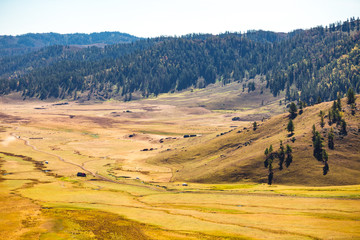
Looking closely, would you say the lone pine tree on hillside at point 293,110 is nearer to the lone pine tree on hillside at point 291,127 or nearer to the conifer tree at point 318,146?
the lone pine tree on hillside at point 291,127

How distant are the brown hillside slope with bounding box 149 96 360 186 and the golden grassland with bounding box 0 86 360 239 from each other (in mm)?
362

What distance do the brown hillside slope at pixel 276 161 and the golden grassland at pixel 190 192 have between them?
36cm

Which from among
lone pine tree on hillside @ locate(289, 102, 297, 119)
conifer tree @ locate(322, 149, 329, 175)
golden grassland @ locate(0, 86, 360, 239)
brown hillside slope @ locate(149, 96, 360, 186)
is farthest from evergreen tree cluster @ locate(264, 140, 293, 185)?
lone pine tree on hillside @ locate(289, 102, 297, 119)

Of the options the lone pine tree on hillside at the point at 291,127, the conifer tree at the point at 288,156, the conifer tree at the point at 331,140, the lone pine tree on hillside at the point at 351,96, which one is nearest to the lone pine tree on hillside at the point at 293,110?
the lone pine tree on hillside at the point at 291,127

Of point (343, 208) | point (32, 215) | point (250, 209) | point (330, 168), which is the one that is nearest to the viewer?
point (32, 215)

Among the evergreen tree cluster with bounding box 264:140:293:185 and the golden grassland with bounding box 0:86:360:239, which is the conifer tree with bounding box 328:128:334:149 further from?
the evergreen tree cluster with bounding box 264:140:293:185

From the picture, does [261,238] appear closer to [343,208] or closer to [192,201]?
[343,208]

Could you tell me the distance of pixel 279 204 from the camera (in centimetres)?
7556

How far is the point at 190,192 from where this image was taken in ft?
314

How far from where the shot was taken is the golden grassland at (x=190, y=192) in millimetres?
56531

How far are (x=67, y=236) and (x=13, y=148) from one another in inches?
5436

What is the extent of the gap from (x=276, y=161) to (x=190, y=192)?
110 ft

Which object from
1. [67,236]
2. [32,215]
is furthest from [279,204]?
[32,215]

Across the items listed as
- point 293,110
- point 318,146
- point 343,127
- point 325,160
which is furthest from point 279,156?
point 293,110
